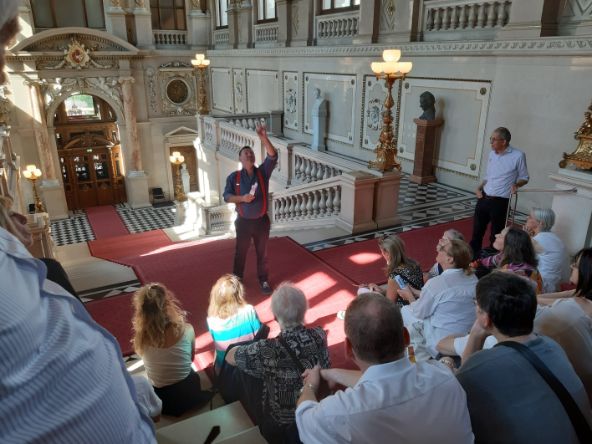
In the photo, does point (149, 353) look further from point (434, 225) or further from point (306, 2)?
point (306, 2)

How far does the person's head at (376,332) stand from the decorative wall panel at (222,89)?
17634 mm

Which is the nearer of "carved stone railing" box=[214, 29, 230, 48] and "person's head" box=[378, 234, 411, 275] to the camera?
"person's head" box=[378, 234, 411, 275]

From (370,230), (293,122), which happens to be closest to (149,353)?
(370,230)

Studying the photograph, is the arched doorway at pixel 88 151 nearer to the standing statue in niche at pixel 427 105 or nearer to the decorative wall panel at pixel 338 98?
the decorative wall panel at pixel 338 98

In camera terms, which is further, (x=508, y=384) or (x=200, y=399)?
(x=200, y=399)

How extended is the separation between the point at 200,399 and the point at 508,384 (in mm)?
2232

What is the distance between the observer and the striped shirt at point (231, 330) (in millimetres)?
3457

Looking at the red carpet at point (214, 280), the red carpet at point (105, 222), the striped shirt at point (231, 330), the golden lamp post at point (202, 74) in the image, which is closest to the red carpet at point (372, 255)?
the red carpet at point (214, 280)

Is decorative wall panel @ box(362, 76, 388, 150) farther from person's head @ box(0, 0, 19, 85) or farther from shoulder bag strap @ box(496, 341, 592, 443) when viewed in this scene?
person's head @ box(0, 0, 19, 85)

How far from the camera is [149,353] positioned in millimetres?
3170

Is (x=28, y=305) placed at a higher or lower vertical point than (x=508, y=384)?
→ higher

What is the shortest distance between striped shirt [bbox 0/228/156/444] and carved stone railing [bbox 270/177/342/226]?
21.7ft

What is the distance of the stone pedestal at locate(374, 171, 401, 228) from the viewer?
7188mm

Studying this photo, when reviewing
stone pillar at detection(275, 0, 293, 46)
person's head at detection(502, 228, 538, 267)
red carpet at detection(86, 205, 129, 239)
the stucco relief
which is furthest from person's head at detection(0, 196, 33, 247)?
red carpet at detection(86, 205, 129, 239)
